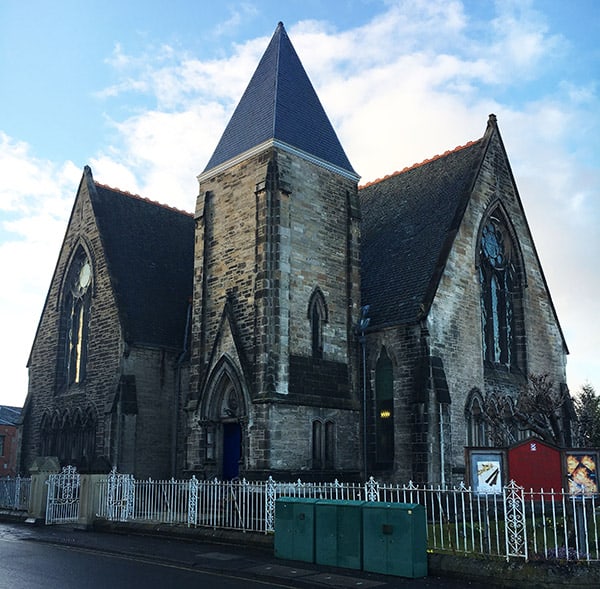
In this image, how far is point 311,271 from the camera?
76.9 ft

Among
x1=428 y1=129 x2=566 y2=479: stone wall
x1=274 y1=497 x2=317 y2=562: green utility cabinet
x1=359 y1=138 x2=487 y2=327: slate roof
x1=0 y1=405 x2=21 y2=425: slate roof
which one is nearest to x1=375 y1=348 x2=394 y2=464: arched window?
x1=359 y1=138 x2=487 y2=327: slate roof

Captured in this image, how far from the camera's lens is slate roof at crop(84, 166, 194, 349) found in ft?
91.5

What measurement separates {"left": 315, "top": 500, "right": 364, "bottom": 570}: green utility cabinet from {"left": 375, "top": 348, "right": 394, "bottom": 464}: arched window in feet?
32.5

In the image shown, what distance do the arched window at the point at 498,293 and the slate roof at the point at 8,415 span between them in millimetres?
43855

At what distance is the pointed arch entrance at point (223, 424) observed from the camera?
22.9 m

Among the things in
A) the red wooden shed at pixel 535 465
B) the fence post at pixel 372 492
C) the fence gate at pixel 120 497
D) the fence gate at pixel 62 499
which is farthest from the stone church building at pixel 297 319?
the red wooden shed at pixel 535 465

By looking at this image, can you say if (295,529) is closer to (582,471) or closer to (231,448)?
(582,471)

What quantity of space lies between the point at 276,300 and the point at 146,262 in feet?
32.6

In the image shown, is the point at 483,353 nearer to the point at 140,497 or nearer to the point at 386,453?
the point at 386,453

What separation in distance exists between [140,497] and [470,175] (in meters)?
15.4

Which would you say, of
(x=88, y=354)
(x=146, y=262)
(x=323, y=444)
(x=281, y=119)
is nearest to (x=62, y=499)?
(x=323, y=444)

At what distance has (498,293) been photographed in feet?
87.6

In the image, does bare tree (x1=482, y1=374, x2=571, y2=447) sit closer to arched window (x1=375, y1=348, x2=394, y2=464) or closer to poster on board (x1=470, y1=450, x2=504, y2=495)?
arched window (x1=375, y1=348, x2=394, y2=464)

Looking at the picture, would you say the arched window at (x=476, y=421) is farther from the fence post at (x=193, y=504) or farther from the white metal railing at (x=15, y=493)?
the white metal railing at (x=15, y=493)
